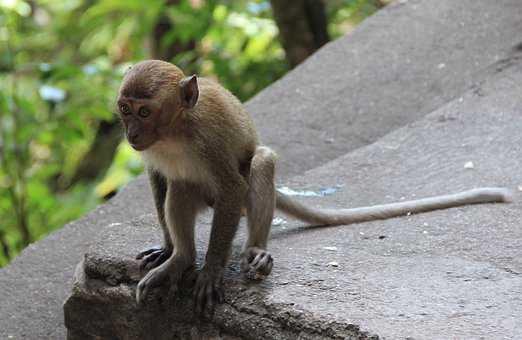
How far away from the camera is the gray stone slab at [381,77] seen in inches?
263

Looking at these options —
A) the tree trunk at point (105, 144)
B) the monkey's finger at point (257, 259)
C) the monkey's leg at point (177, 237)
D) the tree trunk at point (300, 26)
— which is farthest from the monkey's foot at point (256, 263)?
the tree trunk at point (105, 144)

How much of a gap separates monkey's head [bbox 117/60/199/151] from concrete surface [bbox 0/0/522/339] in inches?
70.7

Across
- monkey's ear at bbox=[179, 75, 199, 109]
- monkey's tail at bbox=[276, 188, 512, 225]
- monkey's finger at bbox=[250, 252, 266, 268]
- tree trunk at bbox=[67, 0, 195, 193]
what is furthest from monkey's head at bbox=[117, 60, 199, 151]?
tree trunk at bbox=[67, 0, 195, 193]

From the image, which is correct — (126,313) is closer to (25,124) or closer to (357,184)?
(357,184)

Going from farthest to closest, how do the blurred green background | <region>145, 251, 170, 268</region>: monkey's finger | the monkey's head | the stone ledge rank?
1. the blurred green background
2. <region>145, 251, 170, 268</region>: monkey's finger
3. the monkey's head
4. the stone ledge

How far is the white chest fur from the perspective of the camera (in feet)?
12.9

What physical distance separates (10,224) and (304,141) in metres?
2.83

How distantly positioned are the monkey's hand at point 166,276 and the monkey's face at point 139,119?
1.82ft

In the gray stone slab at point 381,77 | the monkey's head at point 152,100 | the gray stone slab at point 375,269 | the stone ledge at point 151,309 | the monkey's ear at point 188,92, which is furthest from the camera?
the gray stone slab at point 381,77

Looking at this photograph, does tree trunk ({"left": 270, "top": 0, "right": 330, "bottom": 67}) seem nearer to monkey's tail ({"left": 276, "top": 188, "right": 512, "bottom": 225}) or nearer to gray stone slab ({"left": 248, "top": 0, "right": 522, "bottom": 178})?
gray stone slab ({"left": 248, "top": 0, "right": 522, "bottom": 178})

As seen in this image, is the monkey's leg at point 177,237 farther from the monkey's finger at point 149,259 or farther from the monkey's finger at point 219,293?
the monkey's finger at point 219,293

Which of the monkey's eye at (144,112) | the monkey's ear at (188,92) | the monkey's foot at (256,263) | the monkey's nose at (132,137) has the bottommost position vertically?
the monkey's foot at (256,263)

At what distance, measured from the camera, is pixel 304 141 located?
661 centimetres

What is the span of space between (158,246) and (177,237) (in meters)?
0.27
